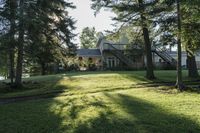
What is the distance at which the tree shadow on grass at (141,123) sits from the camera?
945cm

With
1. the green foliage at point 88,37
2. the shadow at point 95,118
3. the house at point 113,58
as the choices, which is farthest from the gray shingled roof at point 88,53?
the shadow at point 95,118

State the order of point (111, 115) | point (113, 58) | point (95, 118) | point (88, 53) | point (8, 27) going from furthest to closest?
1. point (88, 53)
2. point (113, 58)
3. point (8, 27)
4. point (111, 115)
5. point (95, 118)

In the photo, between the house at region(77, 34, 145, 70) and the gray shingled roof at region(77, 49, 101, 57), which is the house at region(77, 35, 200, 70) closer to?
the house at region(77, 34, 145, 70)

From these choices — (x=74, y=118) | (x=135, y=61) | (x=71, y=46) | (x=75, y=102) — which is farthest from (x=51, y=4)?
(x=135, y=61)

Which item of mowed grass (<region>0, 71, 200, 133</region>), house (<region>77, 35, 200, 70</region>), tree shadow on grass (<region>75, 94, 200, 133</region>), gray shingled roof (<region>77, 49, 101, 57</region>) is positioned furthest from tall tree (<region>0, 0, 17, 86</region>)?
gray shingled roof (<region>77, 49, 101, 57</region>)

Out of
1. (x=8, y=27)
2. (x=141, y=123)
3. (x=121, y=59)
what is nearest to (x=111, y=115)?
(x=141, y=123)

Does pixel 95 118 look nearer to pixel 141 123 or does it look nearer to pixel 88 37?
pixel 141 123

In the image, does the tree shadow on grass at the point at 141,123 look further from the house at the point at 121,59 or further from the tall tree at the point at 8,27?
the house at the point at 121,59

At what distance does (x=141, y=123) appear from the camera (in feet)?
32.9

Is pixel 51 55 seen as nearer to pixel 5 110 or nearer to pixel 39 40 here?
pixel 39 40

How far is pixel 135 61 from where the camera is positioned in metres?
42.4

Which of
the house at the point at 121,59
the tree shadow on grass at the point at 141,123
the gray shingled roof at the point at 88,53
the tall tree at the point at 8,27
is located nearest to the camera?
the tree shadow on grass at the point at 141,123

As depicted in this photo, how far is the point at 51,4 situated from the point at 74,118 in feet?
51.1

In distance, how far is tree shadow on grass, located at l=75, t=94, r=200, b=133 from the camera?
9445 mm
